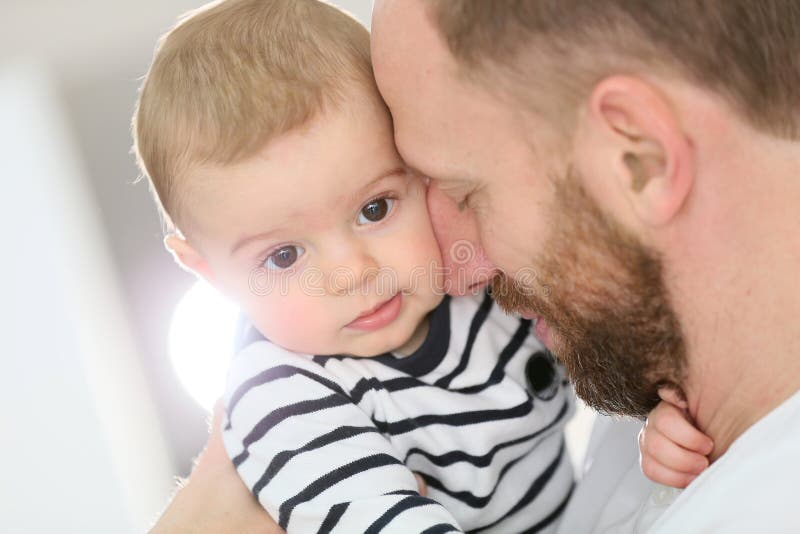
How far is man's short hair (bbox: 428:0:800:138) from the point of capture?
2.77ft

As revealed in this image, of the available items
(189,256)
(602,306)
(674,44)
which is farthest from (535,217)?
(189,256)

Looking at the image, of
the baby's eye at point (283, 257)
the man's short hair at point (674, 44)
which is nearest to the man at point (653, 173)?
the man's short hair at point (674, 44)

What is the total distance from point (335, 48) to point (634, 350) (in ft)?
1.54

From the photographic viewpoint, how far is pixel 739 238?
89 cm

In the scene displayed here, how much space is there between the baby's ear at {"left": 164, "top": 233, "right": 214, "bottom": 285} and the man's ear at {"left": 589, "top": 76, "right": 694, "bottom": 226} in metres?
0.52

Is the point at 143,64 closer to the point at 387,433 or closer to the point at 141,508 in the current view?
the point at 141,508

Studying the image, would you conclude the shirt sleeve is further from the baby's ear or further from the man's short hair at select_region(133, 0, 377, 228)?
the man's short hair at select_region(133, 0, 377, 228)

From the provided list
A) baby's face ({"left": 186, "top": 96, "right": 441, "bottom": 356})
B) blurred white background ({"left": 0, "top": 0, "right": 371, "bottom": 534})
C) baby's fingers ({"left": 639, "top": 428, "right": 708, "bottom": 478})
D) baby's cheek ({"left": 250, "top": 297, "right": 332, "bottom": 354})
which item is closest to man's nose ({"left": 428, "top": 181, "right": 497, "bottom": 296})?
baby's face ({"left": 186, "top": 96, "right": 441, "bottom": 356})

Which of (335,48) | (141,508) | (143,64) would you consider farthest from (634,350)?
(143,64)

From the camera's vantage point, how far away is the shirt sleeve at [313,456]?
3.28 ft

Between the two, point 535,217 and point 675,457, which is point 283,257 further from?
point 675,457

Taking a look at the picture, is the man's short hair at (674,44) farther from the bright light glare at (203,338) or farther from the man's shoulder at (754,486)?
the bright light glare at (203,338)

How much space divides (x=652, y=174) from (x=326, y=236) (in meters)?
0.37

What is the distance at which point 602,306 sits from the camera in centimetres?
101
